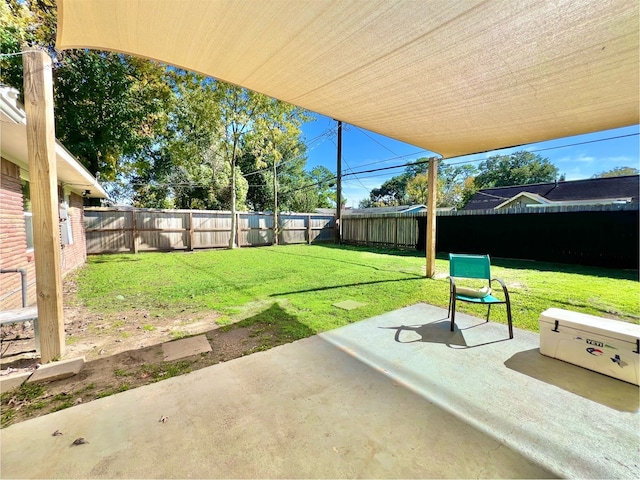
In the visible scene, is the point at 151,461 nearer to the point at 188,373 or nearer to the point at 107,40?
the point at 188,373

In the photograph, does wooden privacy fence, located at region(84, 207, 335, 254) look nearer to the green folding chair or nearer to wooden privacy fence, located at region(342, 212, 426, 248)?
wooden privacy fence, located at region(342, 212, 426, 248)

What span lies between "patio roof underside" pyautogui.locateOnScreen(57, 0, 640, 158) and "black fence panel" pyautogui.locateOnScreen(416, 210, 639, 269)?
5.93m

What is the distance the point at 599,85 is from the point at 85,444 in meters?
4.63

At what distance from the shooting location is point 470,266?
11.9 feet

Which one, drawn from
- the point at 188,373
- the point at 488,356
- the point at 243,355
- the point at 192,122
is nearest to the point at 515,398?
the point at 488,356

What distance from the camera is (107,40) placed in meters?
2.08

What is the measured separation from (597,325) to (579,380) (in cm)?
48

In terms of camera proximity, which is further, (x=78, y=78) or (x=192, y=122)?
(x=192, y=122)

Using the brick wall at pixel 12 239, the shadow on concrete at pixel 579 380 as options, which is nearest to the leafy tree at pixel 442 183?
the shadow on concrete at pixel 579 380

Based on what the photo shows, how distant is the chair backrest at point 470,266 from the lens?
11.6 ft

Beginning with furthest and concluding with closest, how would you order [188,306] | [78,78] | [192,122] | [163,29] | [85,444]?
[192,122]
[78,78]
[188,306]
[163,29]
[85,444]

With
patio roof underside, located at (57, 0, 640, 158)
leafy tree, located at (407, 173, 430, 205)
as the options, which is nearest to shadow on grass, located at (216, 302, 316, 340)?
patio roof underside, located at (57, 0, 640, 158)

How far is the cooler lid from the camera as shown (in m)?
2.12

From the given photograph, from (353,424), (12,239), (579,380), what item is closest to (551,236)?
(579,380)
